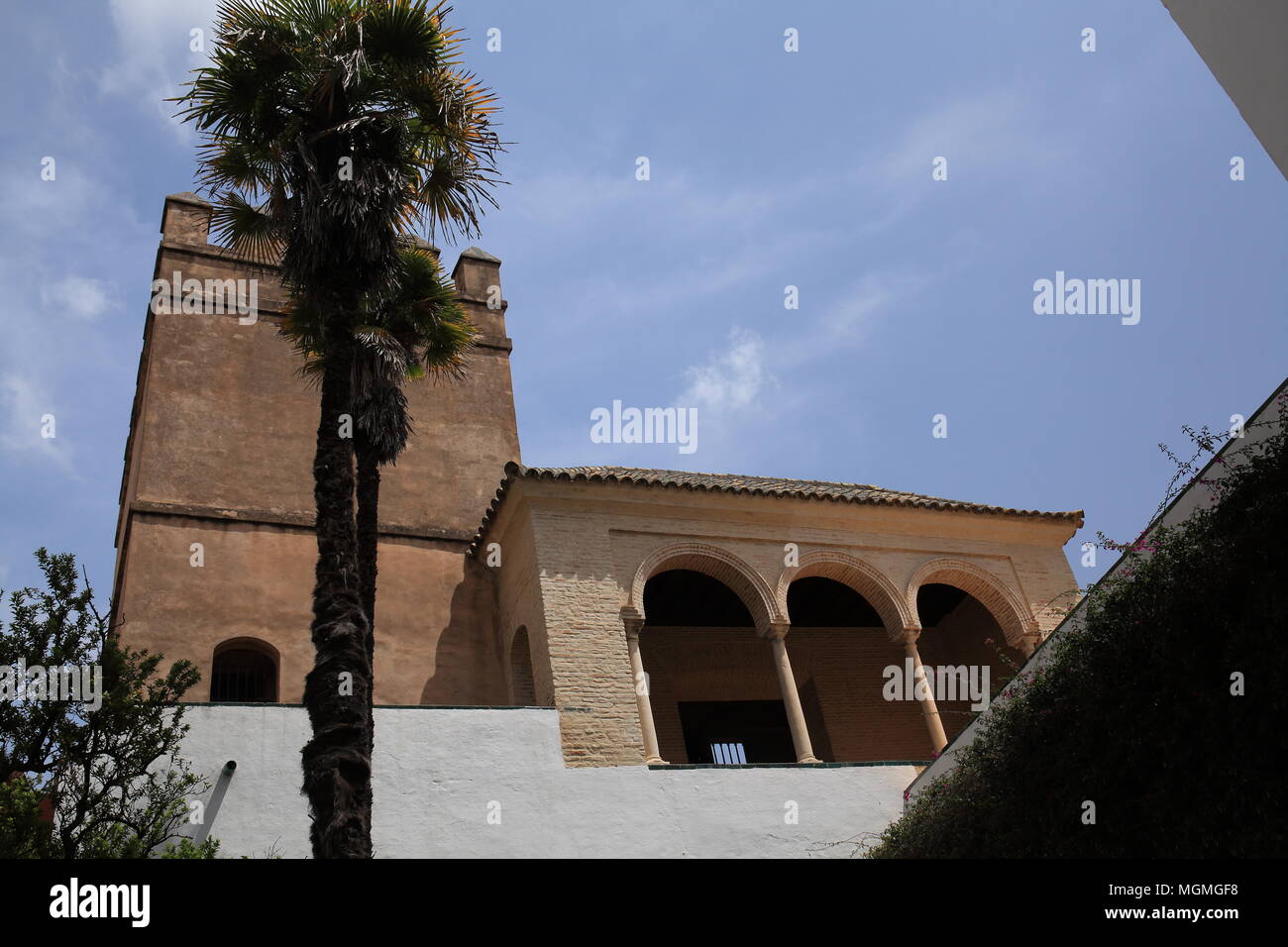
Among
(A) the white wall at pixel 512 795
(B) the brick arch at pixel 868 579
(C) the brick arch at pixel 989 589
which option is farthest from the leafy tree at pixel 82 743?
(C) the brick arch at pixel 989 589

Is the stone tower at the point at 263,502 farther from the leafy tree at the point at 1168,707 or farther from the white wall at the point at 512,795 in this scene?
the leafy tree at the point at 1168,707

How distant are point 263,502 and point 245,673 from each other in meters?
2.45

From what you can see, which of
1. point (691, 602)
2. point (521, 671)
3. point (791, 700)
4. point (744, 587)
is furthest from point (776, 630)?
point (521, 671)

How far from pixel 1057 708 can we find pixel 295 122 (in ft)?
27.3

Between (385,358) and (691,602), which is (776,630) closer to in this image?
(691,602)

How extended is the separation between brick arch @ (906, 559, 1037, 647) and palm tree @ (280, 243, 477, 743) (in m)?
8.21

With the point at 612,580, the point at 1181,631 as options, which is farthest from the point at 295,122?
the point at 1181,631

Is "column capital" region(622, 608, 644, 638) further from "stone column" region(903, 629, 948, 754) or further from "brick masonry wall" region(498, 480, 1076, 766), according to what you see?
"stone column" region(903, 629, 948, 754)

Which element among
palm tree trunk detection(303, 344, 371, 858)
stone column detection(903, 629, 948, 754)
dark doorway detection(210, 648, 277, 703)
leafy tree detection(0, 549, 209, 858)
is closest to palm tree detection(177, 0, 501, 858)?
palm tree trunk detection(303, 344, 371, 858)

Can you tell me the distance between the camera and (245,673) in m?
14.7

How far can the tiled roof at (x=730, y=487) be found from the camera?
46.6ft

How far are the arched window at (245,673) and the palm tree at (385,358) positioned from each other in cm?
445

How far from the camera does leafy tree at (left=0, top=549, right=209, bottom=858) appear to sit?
8180mm

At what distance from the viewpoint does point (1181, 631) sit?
25.7ft
